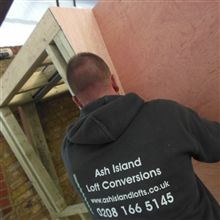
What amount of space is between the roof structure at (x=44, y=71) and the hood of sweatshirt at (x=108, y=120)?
0.44 metres

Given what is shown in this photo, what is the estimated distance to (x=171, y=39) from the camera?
132 cm

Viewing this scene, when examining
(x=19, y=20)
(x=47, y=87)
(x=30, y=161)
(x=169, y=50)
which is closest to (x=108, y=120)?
(x=169, y=50)

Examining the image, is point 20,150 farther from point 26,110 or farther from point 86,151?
point 86,151

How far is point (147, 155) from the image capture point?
42.4 inches

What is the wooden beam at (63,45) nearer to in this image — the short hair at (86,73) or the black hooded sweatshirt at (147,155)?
the short hair at (86,73)

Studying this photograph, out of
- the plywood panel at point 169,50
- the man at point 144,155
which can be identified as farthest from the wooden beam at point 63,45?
the man at point 144,155

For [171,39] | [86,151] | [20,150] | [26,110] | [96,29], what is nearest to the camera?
[86,151]

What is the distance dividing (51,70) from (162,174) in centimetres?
175

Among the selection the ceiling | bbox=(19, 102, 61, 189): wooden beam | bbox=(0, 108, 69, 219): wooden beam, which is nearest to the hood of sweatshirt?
bbox=(0, 108, 69, 219): wooden beam

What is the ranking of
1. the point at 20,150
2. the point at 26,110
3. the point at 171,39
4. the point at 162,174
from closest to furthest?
1. the point at 162,174
2. the point at 171,39
3. the point at 20,150
4. the point at 26,110

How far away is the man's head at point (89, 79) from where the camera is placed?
3.94ft

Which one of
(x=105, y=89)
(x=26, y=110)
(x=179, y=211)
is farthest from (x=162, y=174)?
(x=26, y=110)

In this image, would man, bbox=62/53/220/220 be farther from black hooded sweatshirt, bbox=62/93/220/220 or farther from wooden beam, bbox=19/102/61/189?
wooden beam, bbox=19/102/61/189

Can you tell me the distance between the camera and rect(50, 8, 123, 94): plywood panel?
1496mm
